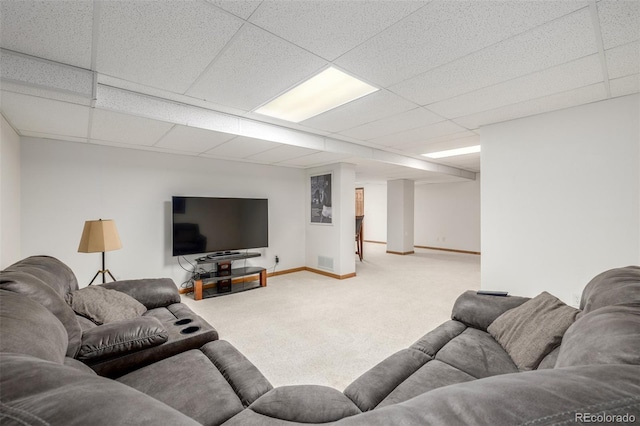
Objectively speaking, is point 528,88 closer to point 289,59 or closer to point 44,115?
point 289,59

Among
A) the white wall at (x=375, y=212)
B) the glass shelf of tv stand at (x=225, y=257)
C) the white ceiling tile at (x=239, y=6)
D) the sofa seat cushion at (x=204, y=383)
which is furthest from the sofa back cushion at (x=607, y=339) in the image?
the white wall at (x=375, y=212)

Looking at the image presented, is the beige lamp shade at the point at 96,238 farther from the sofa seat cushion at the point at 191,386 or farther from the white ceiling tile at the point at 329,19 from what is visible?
the white ceiling tile at the point at 329,19

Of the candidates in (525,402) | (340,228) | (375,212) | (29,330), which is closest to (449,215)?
(375,212)

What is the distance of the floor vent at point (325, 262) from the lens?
5.40 metres

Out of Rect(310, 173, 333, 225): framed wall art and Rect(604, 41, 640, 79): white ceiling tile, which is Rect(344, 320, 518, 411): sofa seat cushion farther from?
Rect(310, 173, 333, 225): framed wall art

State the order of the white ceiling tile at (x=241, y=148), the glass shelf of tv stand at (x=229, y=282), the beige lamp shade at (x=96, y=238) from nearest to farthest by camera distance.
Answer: the beige lamp shade at (x=96, y=238), the white ceiling tile at (x=241, y=148), the glass shelf of tv stand at (x=229, y=282)

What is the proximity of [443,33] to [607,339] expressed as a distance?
161cm

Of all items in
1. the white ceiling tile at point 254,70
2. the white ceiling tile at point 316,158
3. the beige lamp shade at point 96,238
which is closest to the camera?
the white ceiling tile at point 254,70

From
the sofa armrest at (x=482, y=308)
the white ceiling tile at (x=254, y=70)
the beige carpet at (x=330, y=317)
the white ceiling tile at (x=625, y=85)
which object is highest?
the white ceiling tile at (x=625, y=85)

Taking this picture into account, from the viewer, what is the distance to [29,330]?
2.97 feet

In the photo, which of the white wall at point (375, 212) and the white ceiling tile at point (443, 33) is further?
the white wall at point (375, 212)

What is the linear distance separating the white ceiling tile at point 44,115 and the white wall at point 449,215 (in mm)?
8673

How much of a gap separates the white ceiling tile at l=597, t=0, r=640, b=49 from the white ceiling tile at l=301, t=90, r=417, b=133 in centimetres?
128

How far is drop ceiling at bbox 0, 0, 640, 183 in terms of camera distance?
4.55 feet
